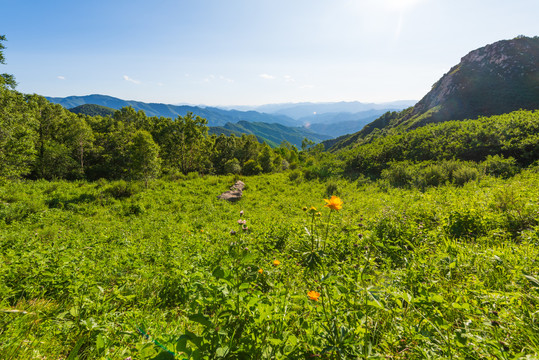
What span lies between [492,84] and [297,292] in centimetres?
9051

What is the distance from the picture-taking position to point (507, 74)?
196 feet

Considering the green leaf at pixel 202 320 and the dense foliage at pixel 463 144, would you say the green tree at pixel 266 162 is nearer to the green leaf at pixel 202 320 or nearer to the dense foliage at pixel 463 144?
the dense foliage at pixel 463 144

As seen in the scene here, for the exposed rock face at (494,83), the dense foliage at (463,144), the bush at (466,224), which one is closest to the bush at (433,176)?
the dense foliage at (463,144)

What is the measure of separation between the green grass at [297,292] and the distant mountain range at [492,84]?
7031cm

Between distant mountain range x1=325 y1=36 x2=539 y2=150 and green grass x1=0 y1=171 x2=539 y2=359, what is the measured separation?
7031 cm

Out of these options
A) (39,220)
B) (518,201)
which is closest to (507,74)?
(518,201)

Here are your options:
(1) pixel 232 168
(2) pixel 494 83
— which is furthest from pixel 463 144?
(2) pixel 494 83

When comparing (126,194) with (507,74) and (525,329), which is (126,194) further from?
(507,74)

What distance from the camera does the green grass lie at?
147cm

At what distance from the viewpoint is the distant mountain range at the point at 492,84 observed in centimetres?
5456

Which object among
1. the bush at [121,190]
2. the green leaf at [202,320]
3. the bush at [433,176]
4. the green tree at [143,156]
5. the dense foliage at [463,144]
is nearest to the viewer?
the green leaf at [202,320]

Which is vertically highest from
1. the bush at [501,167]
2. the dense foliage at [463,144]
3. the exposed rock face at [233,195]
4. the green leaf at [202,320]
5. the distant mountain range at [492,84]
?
the distant mountain range at [492,84]

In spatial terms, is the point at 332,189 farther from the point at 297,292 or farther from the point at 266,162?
the point at 266,162

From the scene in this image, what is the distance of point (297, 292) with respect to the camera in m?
2.99
